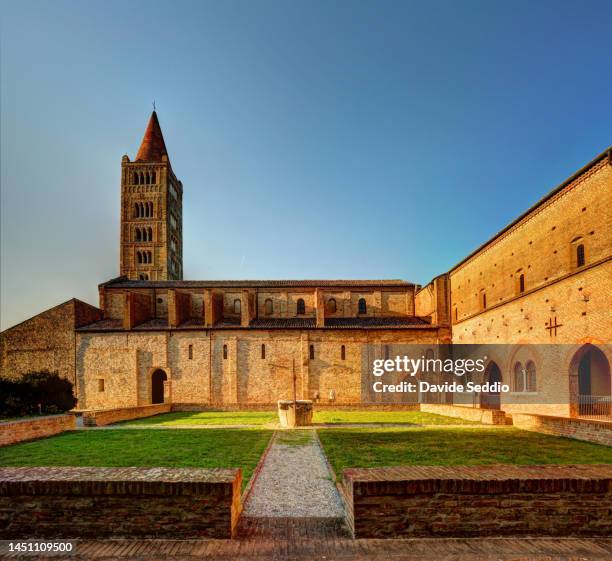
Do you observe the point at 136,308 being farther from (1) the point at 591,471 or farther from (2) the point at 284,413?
(1) the point at 591,471

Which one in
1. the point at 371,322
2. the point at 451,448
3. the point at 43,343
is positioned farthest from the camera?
the point at 371,322

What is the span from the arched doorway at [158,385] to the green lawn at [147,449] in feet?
43.4

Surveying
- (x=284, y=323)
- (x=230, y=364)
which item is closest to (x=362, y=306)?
(x=284, y=323)

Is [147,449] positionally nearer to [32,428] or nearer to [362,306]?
[32,428]

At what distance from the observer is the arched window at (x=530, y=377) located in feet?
63.2

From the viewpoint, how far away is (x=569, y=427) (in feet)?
42.5

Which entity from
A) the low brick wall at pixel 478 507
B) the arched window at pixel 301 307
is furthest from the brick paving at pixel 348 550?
the arched window at pixel 301 307

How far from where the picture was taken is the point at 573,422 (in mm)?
12781

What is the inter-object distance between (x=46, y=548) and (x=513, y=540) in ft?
15.7

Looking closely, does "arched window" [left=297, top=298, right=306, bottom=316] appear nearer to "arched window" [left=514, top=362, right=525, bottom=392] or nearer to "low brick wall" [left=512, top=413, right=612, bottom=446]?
"arched window" [left=514, top=362, right=525, bottom=392]

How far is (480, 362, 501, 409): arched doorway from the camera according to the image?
22.0 metres

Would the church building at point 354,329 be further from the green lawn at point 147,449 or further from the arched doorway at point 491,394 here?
the green lawn at point 147,449

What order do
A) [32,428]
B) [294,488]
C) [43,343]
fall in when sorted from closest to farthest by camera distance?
[294,488], [32,428], [43,343]

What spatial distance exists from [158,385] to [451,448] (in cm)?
2252
